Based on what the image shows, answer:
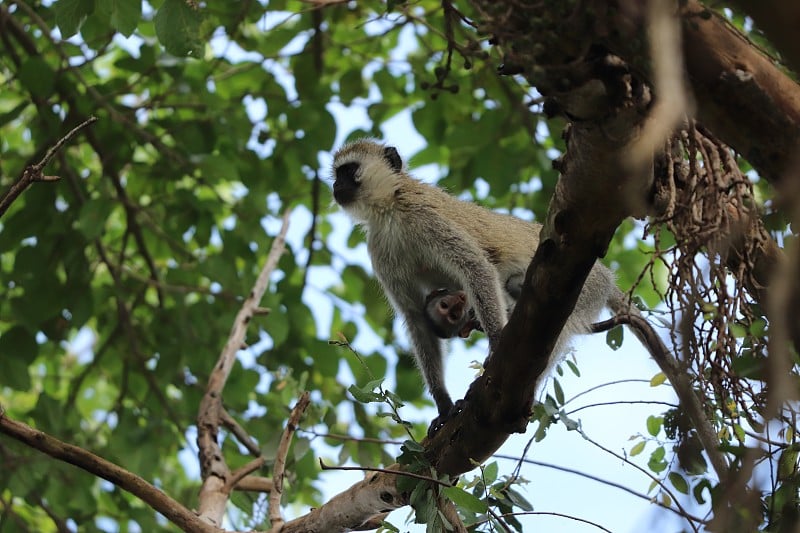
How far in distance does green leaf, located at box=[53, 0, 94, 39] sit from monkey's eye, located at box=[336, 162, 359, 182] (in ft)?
7.66

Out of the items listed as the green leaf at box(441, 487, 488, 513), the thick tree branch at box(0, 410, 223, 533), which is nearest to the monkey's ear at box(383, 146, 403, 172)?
the thick tree branch at box(0, 410, 223, 533)

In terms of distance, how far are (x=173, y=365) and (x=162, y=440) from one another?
0.66 meters

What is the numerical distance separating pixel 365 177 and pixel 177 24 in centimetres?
212

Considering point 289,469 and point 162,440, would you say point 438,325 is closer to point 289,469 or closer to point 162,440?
point 289,469

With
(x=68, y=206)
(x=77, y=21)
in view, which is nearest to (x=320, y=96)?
(x=68, y=206)

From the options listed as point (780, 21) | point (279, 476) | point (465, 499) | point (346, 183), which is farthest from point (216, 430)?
point (780, 21)

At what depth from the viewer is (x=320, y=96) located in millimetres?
7570

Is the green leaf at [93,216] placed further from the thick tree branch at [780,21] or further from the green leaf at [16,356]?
the thick tree branch at [780,21]

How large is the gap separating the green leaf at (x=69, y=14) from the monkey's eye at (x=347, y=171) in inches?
92.0

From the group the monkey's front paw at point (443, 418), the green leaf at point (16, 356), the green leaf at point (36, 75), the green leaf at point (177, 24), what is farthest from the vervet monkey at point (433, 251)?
the green leaf at point (16, 356)

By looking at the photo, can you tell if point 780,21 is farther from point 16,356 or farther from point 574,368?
point 16,356

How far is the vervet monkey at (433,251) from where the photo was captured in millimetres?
5617

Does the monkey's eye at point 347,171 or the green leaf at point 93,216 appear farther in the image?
the monkey's eye at point 347,171

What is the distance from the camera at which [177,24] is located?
15.7 ft
